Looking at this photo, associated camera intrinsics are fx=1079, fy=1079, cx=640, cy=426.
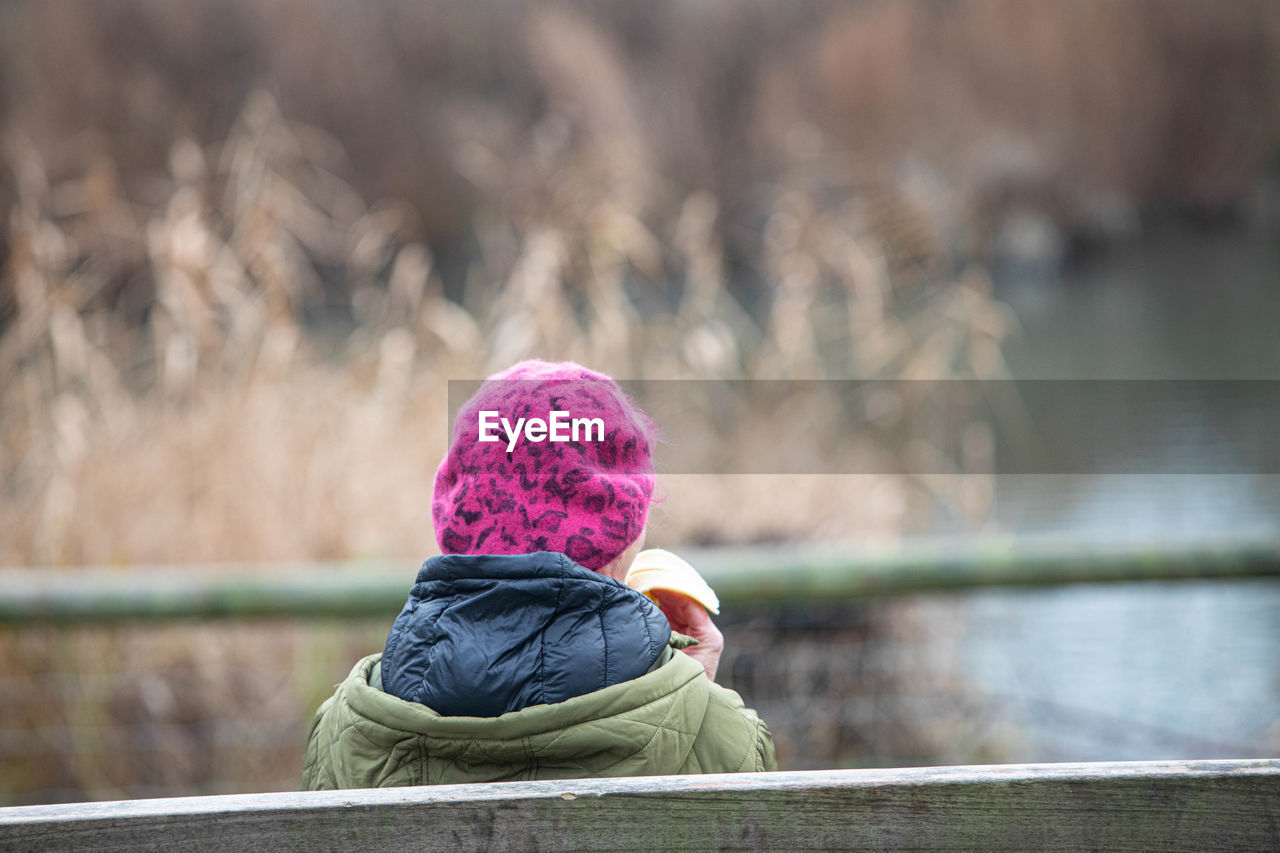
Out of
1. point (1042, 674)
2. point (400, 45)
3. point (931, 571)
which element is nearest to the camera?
point (931, 571)

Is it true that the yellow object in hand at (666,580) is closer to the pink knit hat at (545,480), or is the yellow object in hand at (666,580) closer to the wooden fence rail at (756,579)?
the pink knit hat at (545,480)

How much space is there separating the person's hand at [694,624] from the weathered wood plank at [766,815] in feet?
0.85

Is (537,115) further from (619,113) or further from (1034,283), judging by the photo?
(1034,283)

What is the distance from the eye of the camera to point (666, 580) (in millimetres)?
758

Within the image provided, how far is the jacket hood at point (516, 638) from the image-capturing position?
0.63 m

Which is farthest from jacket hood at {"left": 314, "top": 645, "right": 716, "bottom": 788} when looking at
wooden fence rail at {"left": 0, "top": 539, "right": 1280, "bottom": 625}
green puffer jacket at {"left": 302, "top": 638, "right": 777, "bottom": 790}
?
wooden fence rail at {"left": 0, "top": 539, "right": 1280, "bottom": 625}

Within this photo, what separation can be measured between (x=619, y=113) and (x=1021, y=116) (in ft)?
13.8

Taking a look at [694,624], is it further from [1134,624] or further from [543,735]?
[1134,624]

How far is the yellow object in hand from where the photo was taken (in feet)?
2.47

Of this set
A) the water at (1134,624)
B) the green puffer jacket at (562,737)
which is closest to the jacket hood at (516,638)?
the green puffer jacket at (562,737)

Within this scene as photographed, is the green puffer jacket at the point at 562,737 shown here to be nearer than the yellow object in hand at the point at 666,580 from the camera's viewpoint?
Yes

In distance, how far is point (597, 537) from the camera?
2.27 feet

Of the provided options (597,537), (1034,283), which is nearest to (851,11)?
(1034,283)

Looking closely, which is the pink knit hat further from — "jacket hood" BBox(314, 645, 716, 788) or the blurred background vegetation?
the blurred background vegetation
